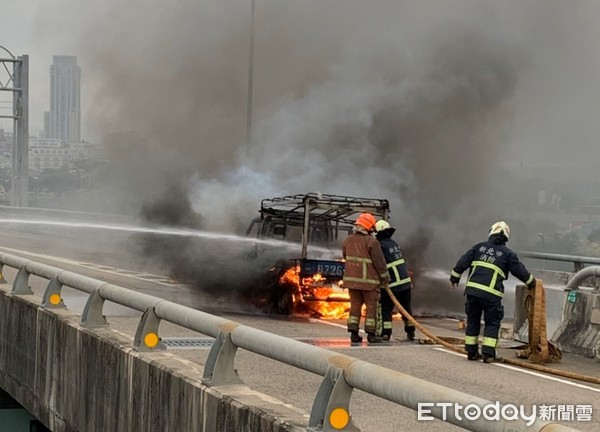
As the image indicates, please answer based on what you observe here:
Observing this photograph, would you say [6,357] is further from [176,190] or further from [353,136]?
[353,136]

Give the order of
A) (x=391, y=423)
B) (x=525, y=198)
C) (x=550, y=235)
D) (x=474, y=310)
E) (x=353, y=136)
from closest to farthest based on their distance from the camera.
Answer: (x=391, y=423) → (x=474, y=310) → (x=353, y=136) → (x=525, y=198) → (x=550, y=235)

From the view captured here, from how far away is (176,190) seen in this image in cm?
2392

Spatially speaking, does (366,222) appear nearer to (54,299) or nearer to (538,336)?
(538,336)

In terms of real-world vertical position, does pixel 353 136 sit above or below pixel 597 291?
above

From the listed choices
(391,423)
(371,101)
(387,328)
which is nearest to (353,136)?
(371,101)

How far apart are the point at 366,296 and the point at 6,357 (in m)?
4.06

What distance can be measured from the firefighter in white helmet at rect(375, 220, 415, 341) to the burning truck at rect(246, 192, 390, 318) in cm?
199

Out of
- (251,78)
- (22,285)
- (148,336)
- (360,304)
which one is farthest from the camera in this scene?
(251,78)

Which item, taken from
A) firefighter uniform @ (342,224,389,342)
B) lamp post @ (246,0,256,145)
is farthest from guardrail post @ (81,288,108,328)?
lamp post @ (246,0,256,145)

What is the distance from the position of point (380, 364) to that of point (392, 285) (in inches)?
108

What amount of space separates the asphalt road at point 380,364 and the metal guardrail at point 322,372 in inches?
41.4

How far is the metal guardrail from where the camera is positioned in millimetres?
4746

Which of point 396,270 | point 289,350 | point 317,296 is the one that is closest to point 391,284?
point 396,270

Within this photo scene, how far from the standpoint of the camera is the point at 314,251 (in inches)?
696
